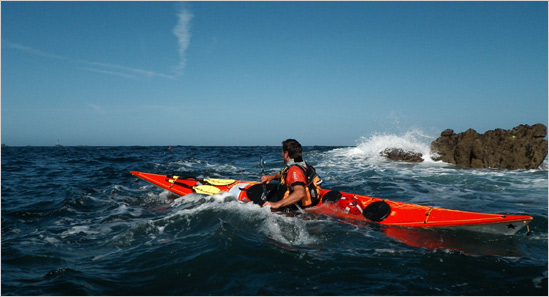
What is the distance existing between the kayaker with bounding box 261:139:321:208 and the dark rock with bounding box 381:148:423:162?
16.0m

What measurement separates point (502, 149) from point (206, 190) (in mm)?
15182

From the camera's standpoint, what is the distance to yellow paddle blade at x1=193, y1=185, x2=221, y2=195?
28.1 feet

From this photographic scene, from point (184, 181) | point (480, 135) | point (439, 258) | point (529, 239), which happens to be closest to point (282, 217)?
point (439, 258)

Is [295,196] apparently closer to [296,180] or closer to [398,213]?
[296,180]

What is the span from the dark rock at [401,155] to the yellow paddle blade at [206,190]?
51.0 ft

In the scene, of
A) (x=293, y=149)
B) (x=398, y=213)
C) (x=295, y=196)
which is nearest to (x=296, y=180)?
(x=295, y=196)

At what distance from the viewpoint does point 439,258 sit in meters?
4.23

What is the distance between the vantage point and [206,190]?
8.71 meters

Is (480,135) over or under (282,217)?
over

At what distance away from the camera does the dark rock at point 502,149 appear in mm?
15523

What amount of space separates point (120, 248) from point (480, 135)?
18.7 meters

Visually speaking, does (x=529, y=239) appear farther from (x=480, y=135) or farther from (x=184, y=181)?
(x=480, y=135)

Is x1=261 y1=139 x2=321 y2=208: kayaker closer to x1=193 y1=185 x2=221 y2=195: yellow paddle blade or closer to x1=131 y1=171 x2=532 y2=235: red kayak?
x1=131 y1=171 x2=532 y2=235: red kayak

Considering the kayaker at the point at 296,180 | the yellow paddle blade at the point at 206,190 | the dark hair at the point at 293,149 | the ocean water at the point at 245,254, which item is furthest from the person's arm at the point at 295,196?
the yellow paddle blade at the point at 206,190
